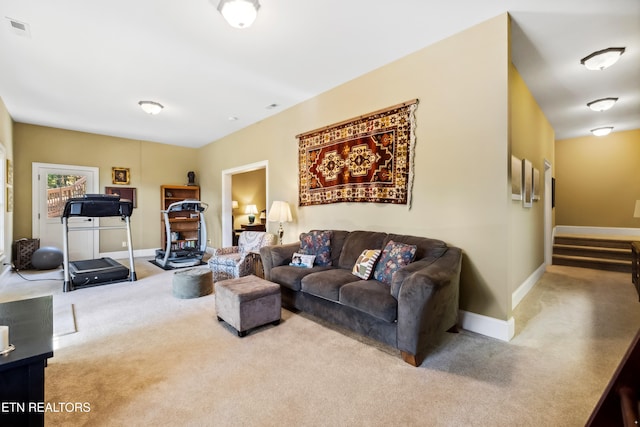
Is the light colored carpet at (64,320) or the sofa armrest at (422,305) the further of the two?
A: the light colored carpet at (64,320)

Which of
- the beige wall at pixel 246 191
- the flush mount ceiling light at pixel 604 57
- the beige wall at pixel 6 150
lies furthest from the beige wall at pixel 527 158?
the beige wall at pixel 6 150

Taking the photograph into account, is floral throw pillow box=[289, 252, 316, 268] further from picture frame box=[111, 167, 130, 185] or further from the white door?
picture frame box=[111, 167, 130, 185]

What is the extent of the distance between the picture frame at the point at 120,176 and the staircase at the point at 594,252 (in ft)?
30.8

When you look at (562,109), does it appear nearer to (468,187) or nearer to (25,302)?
(468,187)

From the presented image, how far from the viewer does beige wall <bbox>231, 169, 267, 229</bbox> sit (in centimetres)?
820

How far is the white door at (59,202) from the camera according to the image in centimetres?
580

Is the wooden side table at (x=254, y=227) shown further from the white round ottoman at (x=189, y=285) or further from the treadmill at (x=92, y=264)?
the white round ottoman at (x=189, y=285)

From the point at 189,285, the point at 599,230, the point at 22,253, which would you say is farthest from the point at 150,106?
the point at 599,230

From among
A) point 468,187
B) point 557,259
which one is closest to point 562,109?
point 557,259

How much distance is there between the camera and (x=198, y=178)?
782 centimetres

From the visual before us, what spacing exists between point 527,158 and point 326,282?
317 centimetres

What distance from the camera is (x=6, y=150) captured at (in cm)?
482

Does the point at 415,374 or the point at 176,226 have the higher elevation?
the point at 176,226

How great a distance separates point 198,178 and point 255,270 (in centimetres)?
449
